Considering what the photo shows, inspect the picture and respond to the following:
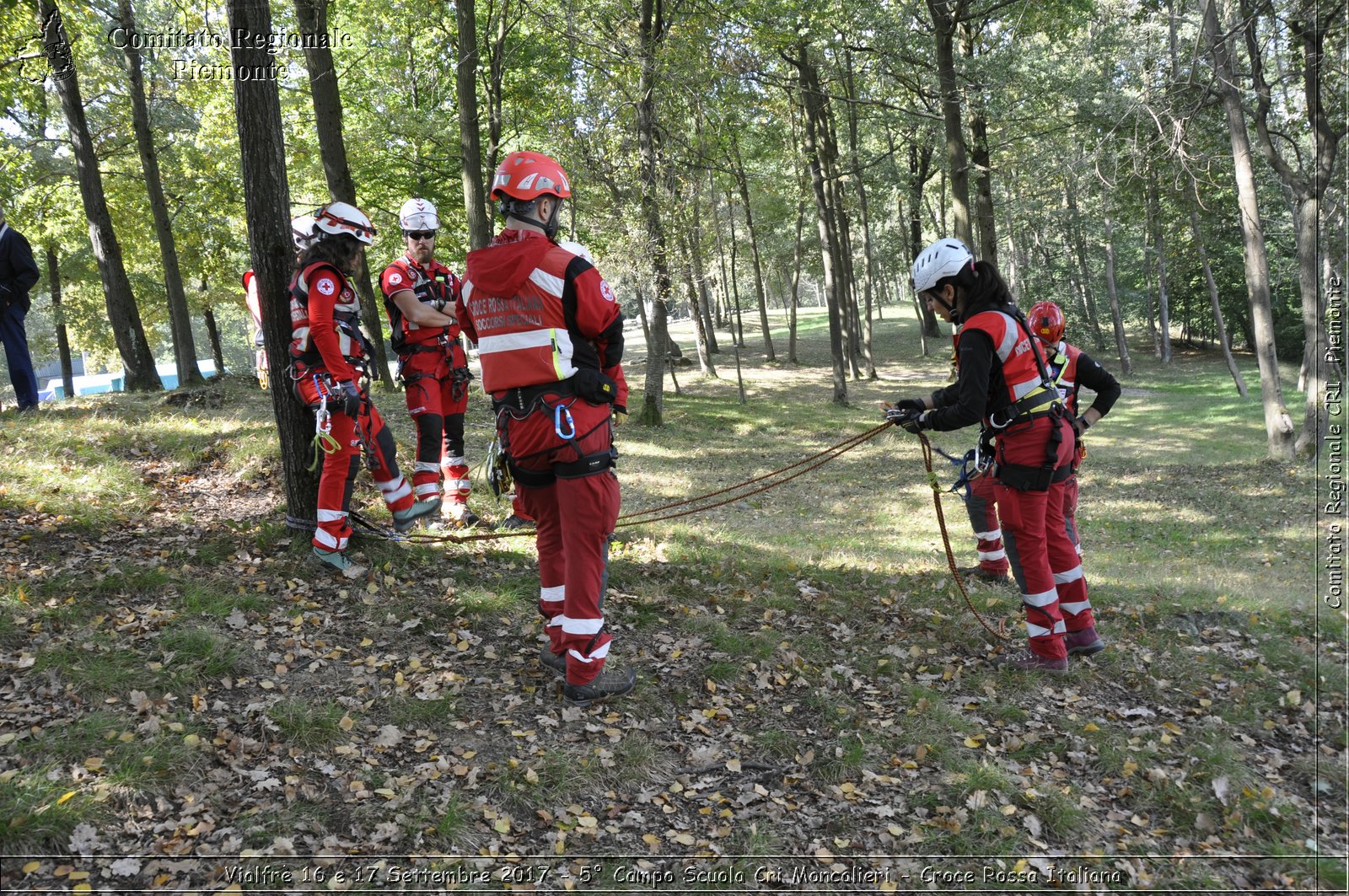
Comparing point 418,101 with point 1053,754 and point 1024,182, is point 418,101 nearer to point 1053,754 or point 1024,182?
point 1053,754

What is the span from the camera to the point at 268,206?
5.97m

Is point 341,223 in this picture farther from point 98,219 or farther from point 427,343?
point 98,219

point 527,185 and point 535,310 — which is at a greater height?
point 527,185

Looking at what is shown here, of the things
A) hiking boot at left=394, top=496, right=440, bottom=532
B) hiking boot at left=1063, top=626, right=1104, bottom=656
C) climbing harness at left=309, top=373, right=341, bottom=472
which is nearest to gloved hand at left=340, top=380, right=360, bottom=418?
climbing harness at left=309, top=373, right=341, bottom=472

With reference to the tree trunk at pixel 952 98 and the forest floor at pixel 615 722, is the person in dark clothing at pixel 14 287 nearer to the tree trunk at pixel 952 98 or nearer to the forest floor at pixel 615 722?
the forest floor at pixel 615 722

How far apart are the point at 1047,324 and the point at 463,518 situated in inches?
233

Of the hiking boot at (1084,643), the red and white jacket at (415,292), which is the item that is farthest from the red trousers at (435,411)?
the hiking boot at (1084,643)

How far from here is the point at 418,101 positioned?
23.8 metres

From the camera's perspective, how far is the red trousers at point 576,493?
15.7 ft

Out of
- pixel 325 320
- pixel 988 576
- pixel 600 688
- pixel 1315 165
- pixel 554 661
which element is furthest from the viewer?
pixel 1315 165

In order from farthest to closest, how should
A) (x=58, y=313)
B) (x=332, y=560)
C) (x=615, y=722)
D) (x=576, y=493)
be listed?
(x=58, y=313) < (x=332, y=560) < (x=615, y=722) < (x=576, y=493)

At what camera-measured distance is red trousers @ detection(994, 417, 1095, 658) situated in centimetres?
567

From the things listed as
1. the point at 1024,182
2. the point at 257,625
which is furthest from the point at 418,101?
the point at 1024,182

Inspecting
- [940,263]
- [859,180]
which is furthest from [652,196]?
[859,180]
